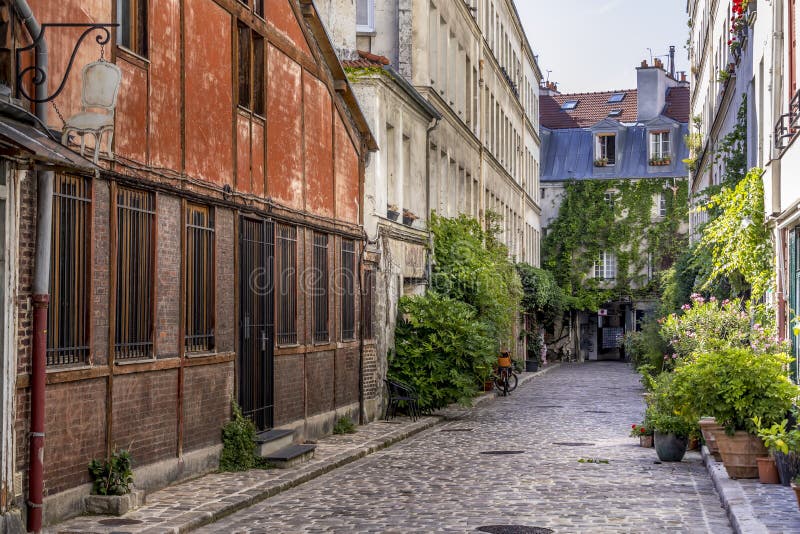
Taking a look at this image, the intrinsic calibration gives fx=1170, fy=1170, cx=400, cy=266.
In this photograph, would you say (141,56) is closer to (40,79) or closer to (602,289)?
(40,79)

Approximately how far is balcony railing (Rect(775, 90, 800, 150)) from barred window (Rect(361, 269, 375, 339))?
25.3 ft

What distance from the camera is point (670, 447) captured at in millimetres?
15812

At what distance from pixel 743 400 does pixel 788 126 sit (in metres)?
4.68

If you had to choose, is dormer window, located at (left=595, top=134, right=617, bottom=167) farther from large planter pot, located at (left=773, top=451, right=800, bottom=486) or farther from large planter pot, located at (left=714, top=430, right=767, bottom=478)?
large planter pot, located at (left=773, top=451, right=800, bottom=486)

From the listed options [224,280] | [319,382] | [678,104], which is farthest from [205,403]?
[678,104]

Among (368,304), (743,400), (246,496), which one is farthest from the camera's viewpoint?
(368,304)

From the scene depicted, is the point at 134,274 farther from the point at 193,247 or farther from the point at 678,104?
the point at 678,104

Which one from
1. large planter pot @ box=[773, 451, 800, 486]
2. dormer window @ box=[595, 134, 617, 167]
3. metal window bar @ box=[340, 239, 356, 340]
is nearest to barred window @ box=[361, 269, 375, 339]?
metal window bar @ box=[340, 239, 356, 340]

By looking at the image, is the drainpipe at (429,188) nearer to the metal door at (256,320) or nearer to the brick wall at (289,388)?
the brick wall at (289,388)

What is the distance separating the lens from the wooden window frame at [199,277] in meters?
13.3

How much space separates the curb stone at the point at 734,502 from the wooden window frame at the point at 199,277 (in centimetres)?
604

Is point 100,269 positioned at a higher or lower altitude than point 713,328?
higher

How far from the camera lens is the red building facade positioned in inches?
410

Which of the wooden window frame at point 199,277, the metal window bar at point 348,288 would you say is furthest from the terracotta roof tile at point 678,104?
the wooden window frame at point 199,277
